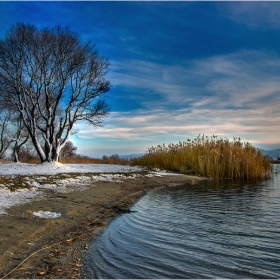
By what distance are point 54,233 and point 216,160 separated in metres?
13.3

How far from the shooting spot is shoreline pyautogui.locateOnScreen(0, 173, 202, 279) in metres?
2.94

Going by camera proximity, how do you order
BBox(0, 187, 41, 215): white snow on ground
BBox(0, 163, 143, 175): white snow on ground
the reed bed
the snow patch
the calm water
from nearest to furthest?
the calm water, the snow patch, BBox(0, 187, 41, 215): white snow on ground, BBox(0, 163, 143, 175): white snow on ground, the reed bed

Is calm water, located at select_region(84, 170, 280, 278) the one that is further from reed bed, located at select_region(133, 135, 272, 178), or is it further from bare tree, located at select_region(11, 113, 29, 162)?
bare tree, located at select_region(11, 113, 29, 162)

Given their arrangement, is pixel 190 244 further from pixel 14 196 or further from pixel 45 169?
pixel 45 169

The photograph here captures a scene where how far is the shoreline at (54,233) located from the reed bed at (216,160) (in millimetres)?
9875

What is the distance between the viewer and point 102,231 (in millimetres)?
4449

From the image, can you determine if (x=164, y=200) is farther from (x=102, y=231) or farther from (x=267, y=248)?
(x=267, y=248)

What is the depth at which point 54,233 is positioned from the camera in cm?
415

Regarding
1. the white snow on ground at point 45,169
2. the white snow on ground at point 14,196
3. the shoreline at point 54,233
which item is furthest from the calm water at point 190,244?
the white snow on ground at point 45,169

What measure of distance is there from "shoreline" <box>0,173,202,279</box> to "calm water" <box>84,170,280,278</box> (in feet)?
0.85

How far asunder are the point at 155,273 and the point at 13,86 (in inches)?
684

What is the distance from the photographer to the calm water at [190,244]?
9.63 ft

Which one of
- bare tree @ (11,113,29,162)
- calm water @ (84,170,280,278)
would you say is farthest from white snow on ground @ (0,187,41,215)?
bare tree @ (11,113,29,162)

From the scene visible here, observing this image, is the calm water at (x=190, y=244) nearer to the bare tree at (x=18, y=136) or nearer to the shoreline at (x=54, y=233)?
the shoreline at (x=54, y=233)
